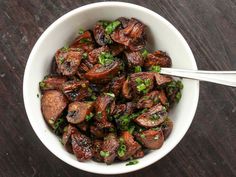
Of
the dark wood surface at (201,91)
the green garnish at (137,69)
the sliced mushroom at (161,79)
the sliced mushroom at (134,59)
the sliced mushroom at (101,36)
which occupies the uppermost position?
the sliced mushroom at (101,36)

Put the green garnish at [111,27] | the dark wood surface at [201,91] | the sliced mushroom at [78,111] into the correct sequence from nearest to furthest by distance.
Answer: the sliced mushroom at [78,111]
the green garnish at [111,27]
the dark wood surface at [201,91]

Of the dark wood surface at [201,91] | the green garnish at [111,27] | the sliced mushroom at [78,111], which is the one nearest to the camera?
the sliced mushroom at [78,111]

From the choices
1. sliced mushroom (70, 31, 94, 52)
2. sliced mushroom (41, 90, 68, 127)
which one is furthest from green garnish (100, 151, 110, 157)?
sliced mushroom (70, 31, 94, 52)

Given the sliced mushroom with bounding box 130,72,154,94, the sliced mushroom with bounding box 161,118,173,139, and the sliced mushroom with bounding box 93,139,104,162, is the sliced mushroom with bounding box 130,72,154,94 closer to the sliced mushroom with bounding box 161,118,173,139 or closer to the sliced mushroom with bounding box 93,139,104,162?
the sliced mushroom with bounding box 161,118,173,139

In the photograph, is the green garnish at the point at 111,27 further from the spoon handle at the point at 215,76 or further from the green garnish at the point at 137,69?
the spoon handle at the point at 215,76

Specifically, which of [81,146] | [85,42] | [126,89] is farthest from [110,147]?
[85,42]

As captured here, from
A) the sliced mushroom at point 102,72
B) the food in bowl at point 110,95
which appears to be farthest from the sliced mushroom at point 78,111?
the sliced mushroom at point 102,72
